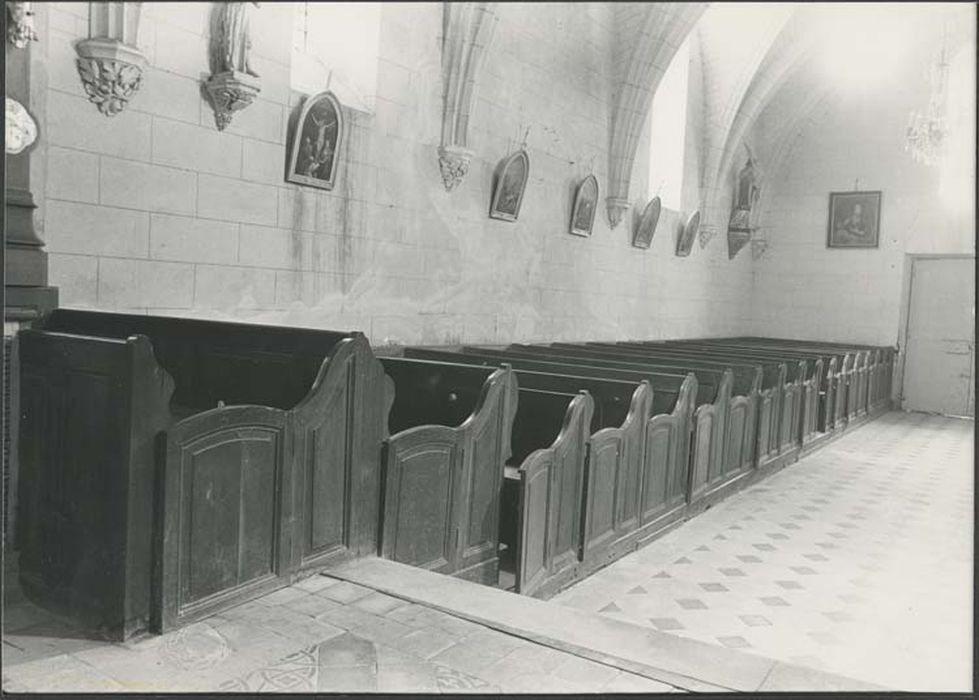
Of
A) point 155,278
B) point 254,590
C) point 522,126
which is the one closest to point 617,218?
point 522,126

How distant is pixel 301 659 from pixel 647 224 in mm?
10555

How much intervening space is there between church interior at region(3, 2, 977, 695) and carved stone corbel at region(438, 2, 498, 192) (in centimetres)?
3

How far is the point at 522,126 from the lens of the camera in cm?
931

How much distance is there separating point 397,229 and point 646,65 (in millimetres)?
4682

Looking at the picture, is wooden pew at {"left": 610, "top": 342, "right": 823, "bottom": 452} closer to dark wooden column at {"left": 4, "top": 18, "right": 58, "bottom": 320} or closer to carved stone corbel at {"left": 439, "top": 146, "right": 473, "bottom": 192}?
carved stone corbel at {"left": 439, "top": 146, "right": 473, "bottom": 192}

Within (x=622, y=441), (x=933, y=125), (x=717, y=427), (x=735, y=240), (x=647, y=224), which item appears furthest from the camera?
(x=735, y=240)

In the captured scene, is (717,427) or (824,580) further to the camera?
(717,427)

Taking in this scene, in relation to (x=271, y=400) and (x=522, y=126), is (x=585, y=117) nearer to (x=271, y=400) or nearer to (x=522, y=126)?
(x=522, y=126)

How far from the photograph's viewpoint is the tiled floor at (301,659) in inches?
99.2

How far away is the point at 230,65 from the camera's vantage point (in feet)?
18.4

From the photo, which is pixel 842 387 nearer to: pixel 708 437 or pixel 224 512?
pixel 708 437

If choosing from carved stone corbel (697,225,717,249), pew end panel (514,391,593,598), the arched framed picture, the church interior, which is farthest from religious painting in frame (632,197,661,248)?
pew end panel (514,391,593,598)

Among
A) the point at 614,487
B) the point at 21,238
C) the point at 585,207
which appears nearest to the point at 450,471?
the point at 614,487

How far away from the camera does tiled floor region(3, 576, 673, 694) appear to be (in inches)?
99.2
